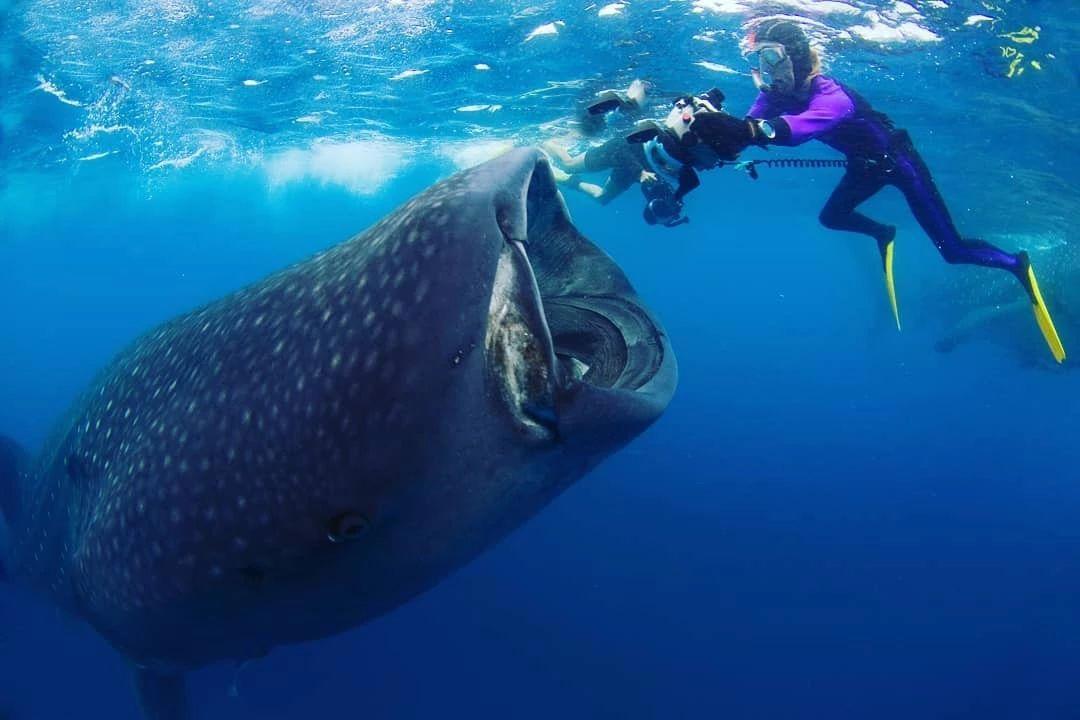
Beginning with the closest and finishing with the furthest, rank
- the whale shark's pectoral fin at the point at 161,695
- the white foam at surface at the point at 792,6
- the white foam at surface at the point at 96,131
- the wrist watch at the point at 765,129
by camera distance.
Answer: the whale shark's pectoral fin at the point at 161,695 → the wrist watch at the point at 765,129 → the white foam at surface at the point at 792,6 → the white foam at surface at the point at 96,131

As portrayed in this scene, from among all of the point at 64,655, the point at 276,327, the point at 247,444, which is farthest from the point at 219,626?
the point at 64,655

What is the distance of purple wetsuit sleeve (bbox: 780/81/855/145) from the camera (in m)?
6.01

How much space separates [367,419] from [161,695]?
3983mm

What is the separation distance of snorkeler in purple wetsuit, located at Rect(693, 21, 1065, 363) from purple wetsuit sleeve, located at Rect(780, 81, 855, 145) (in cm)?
1

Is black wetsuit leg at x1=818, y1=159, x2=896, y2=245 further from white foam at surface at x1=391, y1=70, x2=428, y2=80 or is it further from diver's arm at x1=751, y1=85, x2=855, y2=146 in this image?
white foam at surface at x1=391, y1=70, x2=428, y2=80

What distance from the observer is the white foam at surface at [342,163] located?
27.3m

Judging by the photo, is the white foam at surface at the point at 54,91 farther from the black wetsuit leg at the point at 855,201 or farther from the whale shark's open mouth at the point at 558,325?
the whale shark's open mouth at the point at 558,325

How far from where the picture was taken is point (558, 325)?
106 inches

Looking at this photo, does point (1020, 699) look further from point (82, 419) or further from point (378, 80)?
point (378, 80)

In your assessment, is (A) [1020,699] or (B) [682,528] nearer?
(A) [1020,699]

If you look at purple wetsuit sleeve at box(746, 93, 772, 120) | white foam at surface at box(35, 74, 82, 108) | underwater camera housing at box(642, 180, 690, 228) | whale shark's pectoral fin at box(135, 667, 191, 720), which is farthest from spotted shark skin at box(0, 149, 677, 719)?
white foam at surface at box(35, 74, 82, 108)

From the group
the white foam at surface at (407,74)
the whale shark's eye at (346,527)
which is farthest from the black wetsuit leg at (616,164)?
the whale shark's eye at (346,527)

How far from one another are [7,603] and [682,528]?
12407mm

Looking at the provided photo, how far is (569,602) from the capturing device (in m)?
10.6
